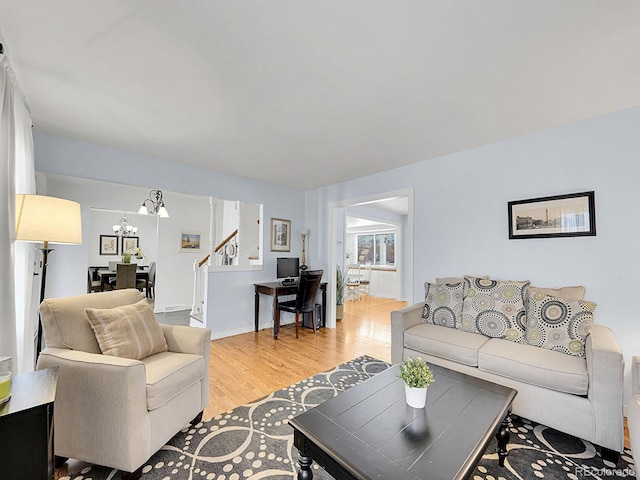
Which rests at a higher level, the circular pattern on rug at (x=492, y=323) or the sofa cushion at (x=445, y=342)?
the circular pattern on rug at (x=492, y=323)

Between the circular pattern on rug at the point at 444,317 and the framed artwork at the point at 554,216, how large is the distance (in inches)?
38.5

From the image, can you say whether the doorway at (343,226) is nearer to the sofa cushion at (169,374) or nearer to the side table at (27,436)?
the sofa cushion at (169,374)

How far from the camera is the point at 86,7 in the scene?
51.2 inches

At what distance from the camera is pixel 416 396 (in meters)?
1.43

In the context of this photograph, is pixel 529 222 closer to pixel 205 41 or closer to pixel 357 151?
pixel 357 151

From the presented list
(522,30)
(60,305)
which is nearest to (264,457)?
(60,305)

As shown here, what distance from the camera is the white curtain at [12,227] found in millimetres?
1533

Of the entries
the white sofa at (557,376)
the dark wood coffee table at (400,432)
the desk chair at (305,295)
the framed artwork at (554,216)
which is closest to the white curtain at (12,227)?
the dark wood coffee table at (400,432)

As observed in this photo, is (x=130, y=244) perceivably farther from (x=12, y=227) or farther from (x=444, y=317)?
(x=444, y=317)

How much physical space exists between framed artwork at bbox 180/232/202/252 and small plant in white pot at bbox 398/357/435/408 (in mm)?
5684

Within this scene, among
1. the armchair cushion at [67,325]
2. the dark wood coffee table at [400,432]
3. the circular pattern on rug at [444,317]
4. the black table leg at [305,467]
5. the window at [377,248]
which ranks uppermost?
the window at [377,248]

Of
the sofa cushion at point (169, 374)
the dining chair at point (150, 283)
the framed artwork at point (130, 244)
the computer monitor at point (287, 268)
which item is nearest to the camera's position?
the sofa cushion at point (169, 374)

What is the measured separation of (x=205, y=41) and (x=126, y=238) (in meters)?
7.40

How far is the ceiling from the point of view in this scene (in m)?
1.33
